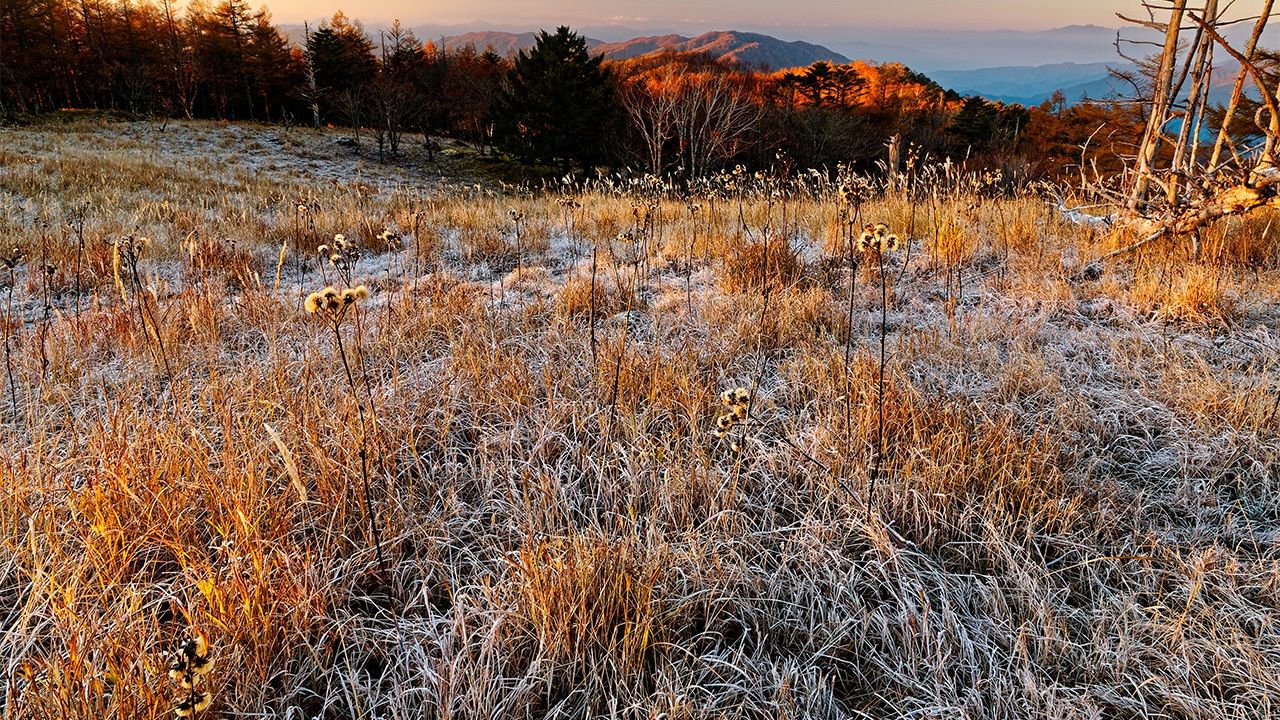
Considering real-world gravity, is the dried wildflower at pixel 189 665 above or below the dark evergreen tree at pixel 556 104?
below

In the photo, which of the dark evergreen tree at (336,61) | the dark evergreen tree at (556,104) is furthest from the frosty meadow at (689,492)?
the dark evergreen tree at (336,61)

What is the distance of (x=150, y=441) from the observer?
1942 mm

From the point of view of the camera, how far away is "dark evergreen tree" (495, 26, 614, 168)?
1010 inches

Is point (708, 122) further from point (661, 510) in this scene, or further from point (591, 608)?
point (591, 608)

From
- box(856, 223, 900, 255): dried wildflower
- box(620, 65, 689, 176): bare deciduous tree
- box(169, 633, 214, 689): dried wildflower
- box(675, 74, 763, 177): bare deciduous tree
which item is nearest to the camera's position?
box(169, 633, 214, 689): dried wildflower

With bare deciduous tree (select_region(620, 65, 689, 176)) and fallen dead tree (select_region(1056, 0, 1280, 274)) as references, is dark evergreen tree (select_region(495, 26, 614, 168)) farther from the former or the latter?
fallen dead tree (select_region(1056, 0, 1280, 274))

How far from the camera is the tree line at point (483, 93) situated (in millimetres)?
26166

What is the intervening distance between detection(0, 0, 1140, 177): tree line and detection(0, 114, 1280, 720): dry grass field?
1874 cm

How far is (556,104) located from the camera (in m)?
25.8

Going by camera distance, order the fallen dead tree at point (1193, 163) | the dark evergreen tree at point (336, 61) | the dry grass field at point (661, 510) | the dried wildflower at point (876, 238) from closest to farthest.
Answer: the dry grass field at point (661, 510), the dried wildflower at point (876, 238), the fallen dead tree at point (1193, 163), the dark evergreen tree at point (336, 61)

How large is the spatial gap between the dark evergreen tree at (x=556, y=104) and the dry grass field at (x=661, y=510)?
24.7 m

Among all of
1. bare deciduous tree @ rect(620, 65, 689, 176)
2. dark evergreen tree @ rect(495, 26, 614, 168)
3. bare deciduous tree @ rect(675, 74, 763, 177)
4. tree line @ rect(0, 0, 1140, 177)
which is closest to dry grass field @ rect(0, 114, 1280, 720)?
bare deciduous tree @ rect(620, 65, 689, 176)

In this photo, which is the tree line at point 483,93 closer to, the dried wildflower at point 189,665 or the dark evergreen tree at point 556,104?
the dark evergreen tree at point 556,104

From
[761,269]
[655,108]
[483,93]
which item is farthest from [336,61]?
[761,269]
